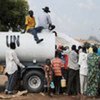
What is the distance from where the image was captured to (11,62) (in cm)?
1634

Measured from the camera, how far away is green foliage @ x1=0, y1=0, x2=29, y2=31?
39.9m

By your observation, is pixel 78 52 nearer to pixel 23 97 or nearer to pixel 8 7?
pixel 23 97

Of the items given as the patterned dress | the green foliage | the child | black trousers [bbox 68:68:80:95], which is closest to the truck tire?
the child

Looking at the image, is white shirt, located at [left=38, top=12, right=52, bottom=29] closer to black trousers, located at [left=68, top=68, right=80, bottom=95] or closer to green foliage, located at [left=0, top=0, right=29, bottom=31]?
black trousers, located at [left=68, top=68, right=80, bottom=95]

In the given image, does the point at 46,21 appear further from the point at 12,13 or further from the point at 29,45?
the point at 12,13

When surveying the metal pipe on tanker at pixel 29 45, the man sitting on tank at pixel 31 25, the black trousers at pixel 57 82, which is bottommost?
the black trousers at pixel 57 82

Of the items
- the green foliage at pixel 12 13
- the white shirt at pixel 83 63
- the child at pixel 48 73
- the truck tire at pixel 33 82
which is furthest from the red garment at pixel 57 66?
the green foliage at pixel 12 13

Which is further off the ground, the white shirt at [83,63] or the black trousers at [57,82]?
the white shirt at [83,63]

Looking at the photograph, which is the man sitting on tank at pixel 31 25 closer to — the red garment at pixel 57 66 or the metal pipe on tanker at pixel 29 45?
the metal pipe on tanker at pixel 29 45

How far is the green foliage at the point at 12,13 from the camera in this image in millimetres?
39938

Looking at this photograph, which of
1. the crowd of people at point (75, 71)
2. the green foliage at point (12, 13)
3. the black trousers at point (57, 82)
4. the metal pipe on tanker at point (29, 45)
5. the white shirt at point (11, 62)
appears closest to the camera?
the crowd of people at point (75, 71)

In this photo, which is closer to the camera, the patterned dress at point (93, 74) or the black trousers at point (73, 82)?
the patterned dress at point (93, 74)

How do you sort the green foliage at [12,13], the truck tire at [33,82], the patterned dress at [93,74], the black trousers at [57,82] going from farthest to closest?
the green foliage at [12,13]
the truck tire at [33,82]
the black trousers at [57,82]
the patterned dress at [93,74]

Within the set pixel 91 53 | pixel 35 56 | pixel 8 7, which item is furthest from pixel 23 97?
pixel 8 7
